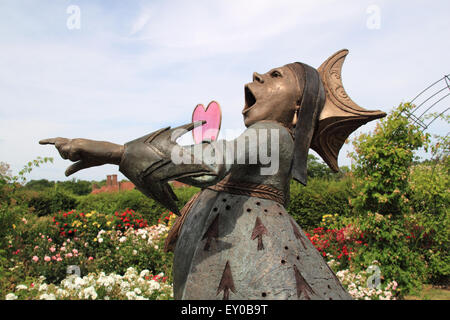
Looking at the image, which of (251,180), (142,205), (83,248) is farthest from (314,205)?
(251,180)

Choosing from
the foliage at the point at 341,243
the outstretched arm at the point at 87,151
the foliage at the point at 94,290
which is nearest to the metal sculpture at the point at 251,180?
the outstretched arm at the point at 87,151

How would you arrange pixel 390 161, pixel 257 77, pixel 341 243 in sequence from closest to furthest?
1. pixel 257 77
2. pixel 390 161
3. pixel 341 243

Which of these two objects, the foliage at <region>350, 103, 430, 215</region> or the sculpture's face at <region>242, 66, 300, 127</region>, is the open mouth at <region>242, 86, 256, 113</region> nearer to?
the sculpture's face at <region>242, 66, 300, 127</region>

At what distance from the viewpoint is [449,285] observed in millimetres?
6883

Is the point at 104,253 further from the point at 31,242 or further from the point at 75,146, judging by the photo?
the point at 75,146

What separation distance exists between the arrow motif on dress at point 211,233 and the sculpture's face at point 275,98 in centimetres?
66

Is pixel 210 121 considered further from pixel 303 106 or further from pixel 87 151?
pixel 87 151

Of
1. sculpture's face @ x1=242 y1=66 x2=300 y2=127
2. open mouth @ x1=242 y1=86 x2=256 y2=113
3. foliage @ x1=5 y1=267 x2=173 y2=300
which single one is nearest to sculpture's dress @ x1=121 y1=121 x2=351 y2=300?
sculpture's face @ x1=242 y1=66 x2=300 y2=127

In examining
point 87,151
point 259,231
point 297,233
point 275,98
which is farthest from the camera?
point 275,98

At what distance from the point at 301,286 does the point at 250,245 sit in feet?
1.03

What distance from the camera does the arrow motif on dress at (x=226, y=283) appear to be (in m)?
1.78

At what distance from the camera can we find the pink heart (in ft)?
7.56

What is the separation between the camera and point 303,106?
2.24 metres
